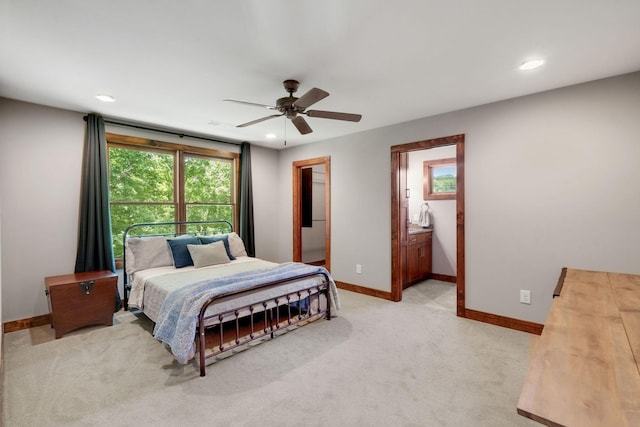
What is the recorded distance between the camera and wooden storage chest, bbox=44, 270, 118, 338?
9.56ft

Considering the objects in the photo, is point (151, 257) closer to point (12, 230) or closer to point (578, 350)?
point (12, 230)

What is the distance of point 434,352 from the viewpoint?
2.62 meters

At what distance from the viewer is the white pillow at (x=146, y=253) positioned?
11.8 ft

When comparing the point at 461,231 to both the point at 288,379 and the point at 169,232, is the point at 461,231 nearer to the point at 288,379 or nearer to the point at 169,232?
the point at 288,379

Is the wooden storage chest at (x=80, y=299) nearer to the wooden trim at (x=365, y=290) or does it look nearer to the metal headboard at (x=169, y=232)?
the metal headboard at (x=169, y=232)

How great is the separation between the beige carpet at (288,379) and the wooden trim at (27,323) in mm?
136

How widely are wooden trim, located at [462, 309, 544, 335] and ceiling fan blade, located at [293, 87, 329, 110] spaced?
2.93 metres

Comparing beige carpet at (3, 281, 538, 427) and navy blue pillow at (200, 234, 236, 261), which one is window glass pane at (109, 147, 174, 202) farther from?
beige carpet at (3, 281, 538, 427)

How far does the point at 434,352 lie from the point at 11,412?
3106 mm

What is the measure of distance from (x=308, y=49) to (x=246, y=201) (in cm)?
332

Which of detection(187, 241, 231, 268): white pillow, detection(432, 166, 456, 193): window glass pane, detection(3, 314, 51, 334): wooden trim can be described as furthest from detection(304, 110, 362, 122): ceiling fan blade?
detection(3, 314, 51, 334): wooden trim

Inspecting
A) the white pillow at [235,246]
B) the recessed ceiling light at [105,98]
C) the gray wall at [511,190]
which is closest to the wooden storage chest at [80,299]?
the gray wall at [511,190]

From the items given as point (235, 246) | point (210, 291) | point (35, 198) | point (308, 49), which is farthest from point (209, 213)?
point (308, 49)

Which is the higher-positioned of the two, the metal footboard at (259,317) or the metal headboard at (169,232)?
the metal headboard at (169,232)
